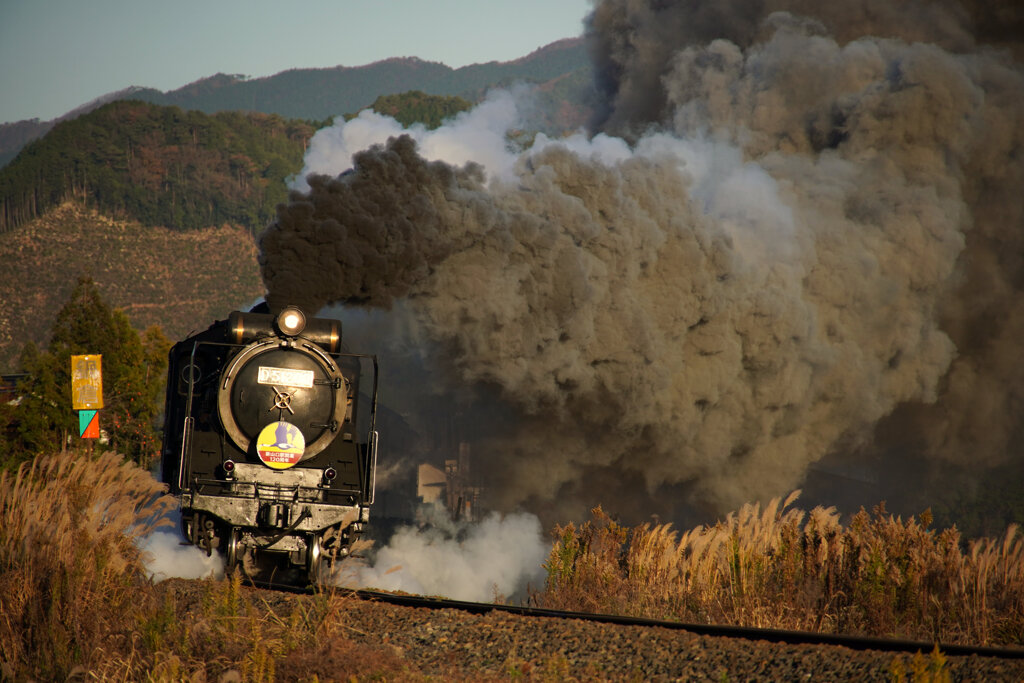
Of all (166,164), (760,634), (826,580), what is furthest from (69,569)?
(166,164)

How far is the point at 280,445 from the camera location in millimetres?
11234

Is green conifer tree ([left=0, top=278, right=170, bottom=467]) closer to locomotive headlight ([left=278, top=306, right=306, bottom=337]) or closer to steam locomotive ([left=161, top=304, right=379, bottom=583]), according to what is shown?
steam locomotive ([left=161, top=304, right=379, bottom=583])

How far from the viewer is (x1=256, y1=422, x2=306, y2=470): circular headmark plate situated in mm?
11188

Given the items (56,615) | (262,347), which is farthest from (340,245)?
(56,615)

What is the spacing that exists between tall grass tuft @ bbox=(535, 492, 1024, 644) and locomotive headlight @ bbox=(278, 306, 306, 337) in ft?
13.5

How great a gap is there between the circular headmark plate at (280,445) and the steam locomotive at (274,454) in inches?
0.4

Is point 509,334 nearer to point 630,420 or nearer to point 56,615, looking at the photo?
point 630,420

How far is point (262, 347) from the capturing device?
1133 cm

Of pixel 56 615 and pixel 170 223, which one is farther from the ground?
pixel 170 223

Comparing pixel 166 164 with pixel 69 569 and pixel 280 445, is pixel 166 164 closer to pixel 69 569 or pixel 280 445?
pixel 280 445

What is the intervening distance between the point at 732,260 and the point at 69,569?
1671 cm

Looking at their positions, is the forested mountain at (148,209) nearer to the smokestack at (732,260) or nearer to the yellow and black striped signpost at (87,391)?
the smokestack at (732,260)

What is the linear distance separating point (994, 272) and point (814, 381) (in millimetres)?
6573

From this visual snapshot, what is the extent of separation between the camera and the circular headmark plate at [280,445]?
440 inches
